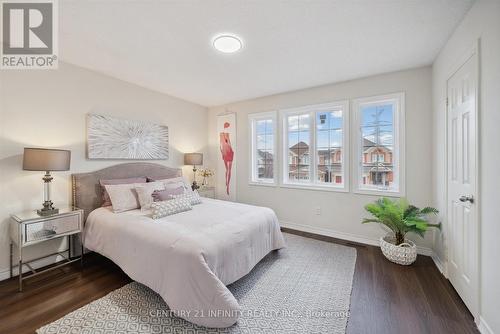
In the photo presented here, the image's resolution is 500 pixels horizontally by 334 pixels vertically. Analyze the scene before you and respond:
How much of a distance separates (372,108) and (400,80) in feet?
1.53

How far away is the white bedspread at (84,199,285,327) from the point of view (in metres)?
1.55

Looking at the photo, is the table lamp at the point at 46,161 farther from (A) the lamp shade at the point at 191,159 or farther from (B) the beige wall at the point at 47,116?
(A) the lamp shade at the point at 191,159

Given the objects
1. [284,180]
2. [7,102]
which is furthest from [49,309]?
[284,180]

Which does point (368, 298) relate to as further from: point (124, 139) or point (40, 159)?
point (124, 139)

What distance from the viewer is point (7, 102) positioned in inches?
86.5

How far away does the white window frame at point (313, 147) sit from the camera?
326 cm

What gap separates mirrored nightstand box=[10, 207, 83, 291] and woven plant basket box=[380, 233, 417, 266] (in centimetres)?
357

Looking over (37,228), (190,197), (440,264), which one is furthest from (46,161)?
(440,264)

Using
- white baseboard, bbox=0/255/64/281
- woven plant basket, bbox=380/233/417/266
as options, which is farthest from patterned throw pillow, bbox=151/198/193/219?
woven plant basket, bbox=380/233/417/266

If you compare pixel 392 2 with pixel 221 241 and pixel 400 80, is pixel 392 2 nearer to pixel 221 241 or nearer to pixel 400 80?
pixel 400 80

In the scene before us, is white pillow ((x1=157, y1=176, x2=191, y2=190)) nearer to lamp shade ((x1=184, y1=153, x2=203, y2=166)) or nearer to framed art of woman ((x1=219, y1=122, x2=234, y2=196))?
lamp shade ((x1=184, y1=153, x2=203, y2=166))

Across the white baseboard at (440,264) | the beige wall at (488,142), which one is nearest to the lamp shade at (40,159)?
the beige wall at (488,142)

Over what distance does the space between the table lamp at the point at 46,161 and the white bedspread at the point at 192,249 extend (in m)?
0.44

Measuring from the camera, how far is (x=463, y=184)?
1864 mm
